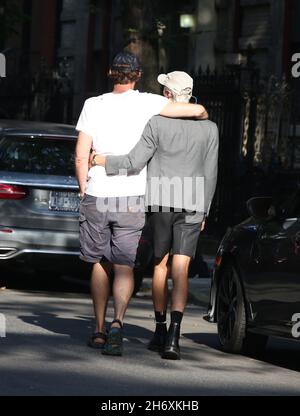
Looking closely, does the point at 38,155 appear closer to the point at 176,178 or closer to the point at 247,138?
the point at 176,178

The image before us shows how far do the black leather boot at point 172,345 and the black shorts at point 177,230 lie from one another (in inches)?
21.7

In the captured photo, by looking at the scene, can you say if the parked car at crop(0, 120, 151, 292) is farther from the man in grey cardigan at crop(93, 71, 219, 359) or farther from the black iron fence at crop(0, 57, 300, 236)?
the black iron fence at crop(0, 57, 300, 236)

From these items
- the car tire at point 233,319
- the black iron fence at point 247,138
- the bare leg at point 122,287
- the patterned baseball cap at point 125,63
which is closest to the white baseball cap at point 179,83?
the patterned baseball cap at point 125,63

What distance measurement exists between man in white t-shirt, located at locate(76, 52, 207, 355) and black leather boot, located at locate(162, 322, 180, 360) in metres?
0.38

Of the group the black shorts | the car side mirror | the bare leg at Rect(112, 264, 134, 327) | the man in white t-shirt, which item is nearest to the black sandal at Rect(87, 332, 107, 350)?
the man in white t-shirt

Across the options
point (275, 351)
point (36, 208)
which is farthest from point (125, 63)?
point (36, 208)

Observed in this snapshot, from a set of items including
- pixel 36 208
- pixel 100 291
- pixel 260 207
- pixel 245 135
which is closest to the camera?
pixel 100 291

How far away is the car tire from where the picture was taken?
10.4 meters

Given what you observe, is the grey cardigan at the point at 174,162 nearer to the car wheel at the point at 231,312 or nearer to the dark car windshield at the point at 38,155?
the car wheel at the point at 231,312

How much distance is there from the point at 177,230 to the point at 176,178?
0.38m

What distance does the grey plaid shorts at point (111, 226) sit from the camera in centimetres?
997

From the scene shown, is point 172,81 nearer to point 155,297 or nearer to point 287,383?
point 155,297

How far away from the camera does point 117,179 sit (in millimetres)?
9922
